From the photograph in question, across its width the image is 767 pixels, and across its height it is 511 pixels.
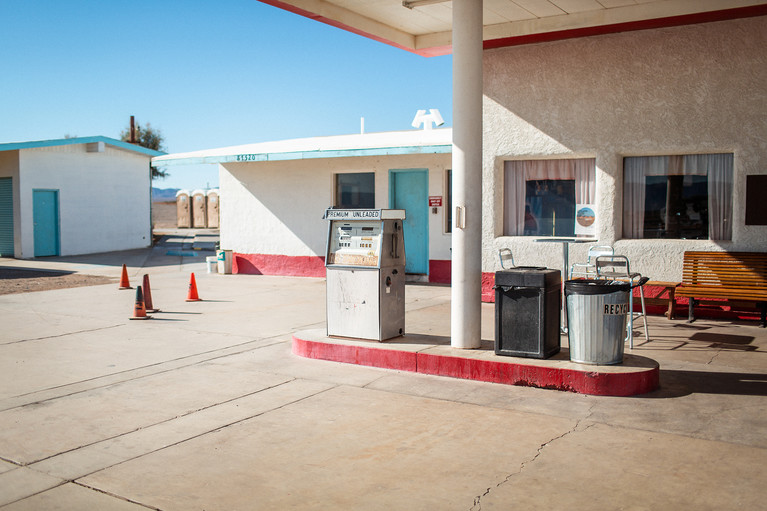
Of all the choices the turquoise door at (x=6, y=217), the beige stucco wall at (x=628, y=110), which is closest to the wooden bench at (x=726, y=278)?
the beige stucco wall at (x=628, y=110)

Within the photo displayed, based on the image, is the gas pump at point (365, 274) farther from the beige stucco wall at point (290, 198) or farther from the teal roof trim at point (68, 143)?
the teal roof trim at point (68, 143)

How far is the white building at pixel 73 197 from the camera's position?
77.3ft

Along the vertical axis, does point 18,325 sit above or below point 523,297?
below

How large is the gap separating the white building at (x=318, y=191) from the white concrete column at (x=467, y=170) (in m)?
6.57

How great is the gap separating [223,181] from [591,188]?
10.8 meters

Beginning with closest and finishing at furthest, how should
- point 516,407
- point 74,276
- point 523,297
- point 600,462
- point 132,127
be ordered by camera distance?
point 600,462
point 516,407
point 523,297
point 74,276
point 132,127

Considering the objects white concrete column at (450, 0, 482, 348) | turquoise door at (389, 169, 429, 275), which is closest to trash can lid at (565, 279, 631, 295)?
white concrete column at (450, 0, 482, 348)

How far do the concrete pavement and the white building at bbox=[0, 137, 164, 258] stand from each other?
1603 cm

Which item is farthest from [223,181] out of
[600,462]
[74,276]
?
[600,462]

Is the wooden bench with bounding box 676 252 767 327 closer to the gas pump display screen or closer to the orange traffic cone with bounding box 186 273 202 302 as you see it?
the gas pump display screen

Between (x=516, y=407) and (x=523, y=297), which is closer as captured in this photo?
(x=516, y=407)

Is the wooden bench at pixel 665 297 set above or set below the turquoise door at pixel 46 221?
below

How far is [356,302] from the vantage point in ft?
26.8

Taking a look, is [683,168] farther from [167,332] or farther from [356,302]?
[167,332]
